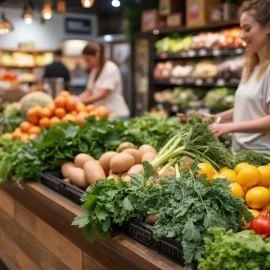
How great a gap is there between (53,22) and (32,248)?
10.5 m

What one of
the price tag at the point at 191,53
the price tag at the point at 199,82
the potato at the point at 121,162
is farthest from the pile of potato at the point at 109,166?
the price tag at the point at 191,53

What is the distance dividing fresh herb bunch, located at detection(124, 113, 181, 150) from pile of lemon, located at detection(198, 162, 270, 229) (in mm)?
913

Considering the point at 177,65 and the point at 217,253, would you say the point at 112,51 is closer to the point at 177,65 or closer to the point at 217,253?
the point at 177,65

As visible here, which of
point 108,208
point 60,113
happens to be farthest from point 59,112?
point 108,208

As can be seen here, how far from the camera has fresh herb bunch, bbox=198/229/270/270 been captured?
1349 mm

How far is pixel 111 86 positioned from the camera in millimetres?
5422

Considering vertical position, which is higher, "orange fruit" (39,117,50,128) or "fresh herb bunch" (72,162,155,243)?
"orange fruit" (39,117,50,128)

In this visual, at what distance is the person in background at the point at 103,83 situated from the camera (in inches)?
213

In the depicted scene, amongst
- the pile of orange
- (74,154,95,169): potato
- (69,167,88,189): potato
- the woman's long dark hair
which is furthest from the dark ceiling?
(69,167,88,189): potato

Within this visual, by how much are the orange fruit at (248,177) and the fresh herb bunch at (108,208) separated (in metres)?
0.42

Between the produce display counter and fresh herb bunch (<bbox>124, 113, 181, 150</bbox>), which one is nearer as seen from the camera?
the produce display counter

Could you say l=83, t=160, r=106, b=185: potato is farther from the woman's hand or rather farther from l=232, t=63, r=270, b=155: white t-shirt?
l=232, t=63, r=270, b=155: white t-shirt

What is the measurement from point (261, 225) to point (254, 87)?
132 cm

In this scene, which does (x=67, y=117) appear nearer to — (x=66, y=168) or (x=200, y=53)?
(x=66, y=168)
